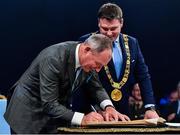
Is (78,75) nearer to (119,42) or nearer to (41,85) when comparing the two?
(41,85)

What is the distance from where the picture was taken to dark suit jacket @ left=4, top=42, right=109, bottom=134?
8.10 ft

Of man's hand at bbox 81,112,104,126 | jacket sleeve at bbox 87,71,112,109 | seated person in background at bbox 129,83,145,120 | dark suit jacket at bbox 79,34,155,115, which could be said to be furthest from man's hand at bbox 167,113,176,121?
man's hand at bbox 81,112,104,126

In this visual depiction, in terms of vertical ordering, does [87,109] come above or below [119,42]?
below

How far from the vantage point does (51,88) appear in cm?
247

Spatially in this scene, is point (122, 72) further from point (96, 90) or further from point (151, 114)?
point (96, 90)

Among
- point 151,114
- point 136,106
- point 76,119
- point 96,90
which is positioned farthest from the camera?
point 136,106

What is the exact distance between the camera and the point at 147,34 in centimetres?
672

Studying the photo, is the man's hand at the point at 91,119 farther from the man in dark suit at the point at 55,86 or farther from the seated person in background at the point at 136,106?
the seated person in background at the point at 136,106

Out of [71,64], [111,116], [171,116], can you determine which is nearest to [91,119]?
[111,116]

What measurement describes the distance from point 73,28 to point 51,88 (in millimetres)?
4155

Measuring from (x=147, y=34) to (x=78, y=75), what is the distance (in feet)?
13.9

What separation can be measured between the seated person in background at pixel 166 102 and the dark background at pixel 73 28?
0.16 m

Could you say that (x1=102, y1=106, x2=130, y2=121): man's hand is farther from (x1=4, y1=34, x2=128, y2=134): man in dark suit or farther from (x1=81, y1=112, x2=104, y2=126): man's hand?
(x1=81, y1=112, x2=104, y2=126): man's hand

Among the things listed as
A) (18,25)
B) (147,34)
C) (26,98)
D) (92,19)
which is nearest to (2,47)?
(18,25)
